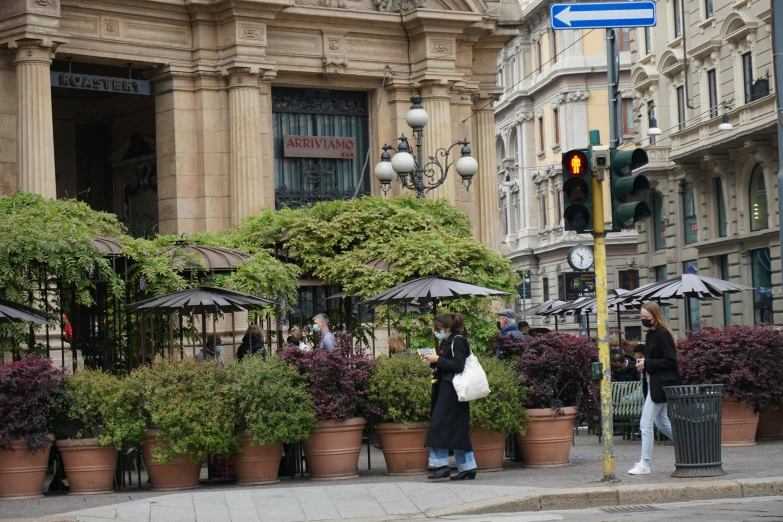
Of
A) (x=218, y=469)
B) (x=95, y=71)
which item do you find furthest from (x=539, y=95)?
(x=218, y=469)

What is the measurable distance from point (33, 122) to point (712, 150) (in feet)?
91.1

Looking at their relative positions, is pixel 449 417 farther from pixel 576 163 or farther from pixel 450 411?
pixel 576 163

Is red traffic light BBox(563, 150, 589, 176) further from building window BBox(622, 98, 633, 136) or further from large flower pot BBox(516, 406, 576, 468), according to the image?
building window BBox(622, 98, 633, 136)

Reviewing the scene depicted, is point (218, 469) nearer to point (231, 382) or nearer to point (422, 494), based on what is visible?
point (231, 382)

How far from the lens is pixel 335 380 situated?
579 inches

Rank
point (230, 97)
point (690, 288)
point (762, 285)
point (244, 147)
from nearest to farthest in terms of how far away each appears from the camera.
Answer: point (690, 288)
point (244, 147)
point (230, 97)
point (762, 285)

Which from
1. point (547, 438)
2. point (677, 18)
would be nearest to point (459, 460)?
point (547, 438)

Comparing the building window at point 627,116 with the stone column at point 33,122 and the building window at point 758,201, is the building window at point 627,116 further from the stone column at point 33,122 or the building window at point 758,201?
the stone column at point 33,122

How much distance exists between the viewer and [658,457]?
16.3m

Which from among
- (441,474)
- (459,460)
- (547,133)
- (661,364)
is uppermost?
(547,133)

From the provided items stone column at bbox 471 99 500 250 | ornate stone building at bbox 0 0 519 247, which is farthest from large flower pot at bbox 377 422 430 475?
stone column at bbox 471 99 500 250

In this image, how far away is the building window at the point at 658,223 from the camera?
54031 millimetres

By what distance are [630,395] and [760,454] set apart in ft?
12.0

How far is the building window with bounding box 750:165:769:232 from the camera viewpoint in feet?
145
